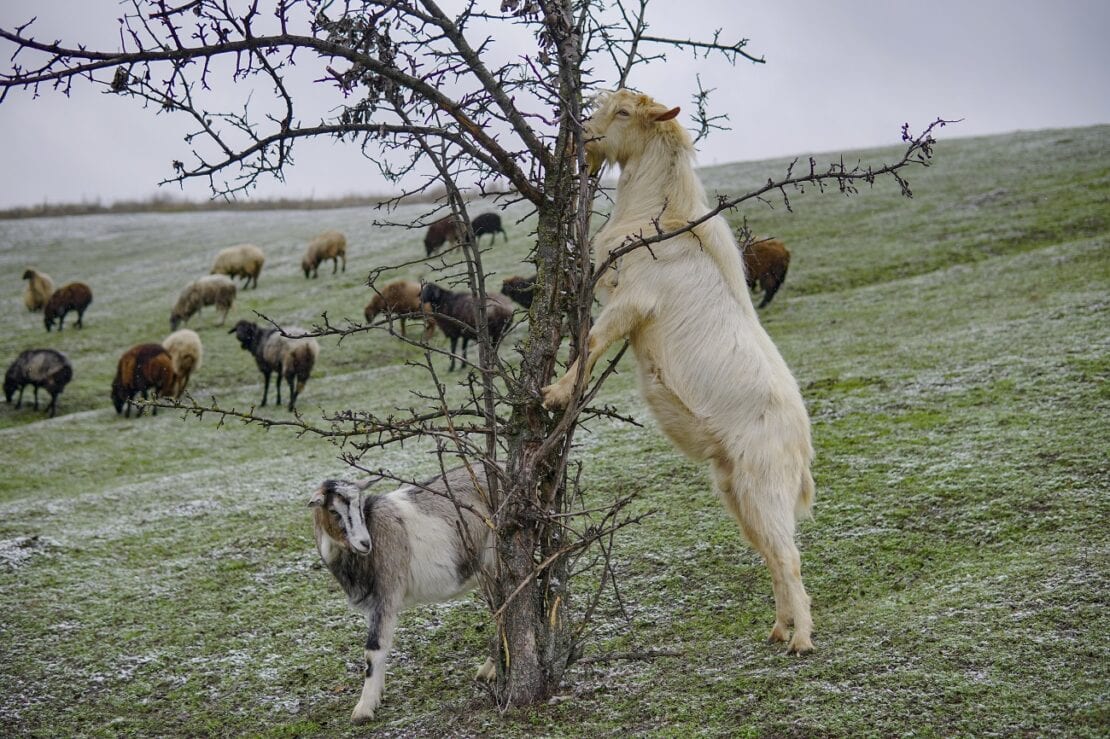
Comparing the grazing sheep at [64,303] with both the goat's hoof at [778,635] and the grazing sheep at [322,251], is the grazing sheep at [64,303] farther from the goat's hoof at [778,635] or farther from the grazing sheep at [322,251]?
the goat's hoof at [778,635]

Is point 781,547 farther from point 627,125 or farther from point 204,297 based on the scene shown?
point 204,297

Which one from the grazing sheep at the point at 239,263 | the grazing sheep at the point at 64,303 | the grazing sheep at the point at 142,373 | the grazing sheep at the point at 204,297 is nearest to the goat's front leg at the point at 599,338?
the grazing sheep at the point at 142,373

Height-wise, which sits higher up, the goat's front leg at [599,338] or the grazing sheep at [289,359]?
the goat's front leg at [599,338]

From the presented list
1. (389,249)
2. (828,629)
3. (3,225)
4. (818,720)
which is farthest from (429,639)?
(3,225)

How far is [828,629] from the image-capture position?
614 centimetres

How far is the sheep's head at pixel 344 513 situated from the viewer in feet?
20.9

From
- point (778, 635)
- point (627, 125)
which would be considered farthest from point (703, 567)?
point (627, 125)

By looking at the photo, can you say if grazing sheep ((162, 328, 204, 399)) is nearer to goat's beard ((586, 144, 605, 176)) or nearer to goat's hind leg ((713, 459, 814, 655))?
goat's beard ((586, 144, 605, 176))

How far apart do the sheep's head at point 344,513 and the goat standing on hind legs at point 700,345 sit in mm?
1876

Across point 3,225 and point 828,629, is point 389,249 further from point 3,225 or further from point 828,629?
point 828,629

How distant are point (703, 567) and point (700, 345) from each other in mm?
2669

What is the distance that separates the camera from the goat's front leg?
5543 millimetres

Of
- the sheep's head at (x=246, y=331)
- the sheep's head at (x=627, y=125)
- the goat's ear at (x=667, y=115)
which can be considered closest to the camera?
the goat's ear at (x=667, y=115)

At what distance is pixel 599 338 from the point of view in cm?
584
